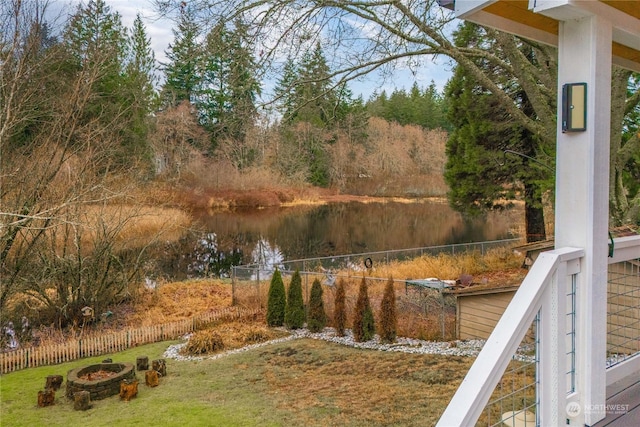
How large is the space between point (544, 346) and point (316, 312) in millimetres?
7464

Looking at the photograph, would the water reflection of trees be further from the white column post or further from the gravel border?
the white column post

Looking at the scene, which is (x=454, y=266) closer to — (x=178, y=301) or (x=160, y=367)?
(x=178, y=301)

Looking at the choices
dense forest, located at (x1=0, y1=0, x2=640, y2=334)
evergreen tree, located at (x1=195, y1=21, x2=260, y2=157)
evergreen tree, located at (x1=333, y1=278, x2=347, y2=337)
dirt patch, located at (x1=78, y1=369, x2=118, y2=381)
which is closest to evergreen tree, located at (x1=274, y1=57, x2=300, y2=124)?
dense forest, located at (x1=0, y1=0, x2=640, y2=334)

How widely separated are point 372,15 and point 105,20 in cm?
1905

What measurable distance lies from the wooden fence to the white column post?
793cm

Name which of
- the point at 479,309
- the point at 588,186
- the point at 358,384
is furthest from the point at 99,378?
the point at 588,186

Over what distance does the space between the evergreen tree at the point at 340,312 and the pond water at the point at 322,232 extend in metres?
6.42

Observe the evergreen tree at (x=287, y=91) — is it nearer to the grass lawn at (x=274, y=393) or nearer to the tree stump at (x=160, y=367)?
the grass lawn at (x=274, y=393)

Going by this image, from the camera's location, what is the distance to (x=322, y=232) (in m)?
21.0

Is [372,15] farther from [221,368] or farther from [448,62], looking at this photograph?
[221,368]

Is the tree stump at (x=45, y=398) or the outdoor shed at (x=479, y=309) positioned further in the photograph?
the outdoor shed at (x=479, y=309)

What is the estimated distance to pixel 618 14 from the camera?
195 cm

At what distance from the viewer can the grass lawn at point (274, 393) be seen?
17.1ft

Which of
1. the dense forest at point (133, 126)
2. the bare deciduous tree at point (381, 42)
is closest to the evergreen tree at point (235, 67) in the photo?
the dense forest at point (133, 126)
